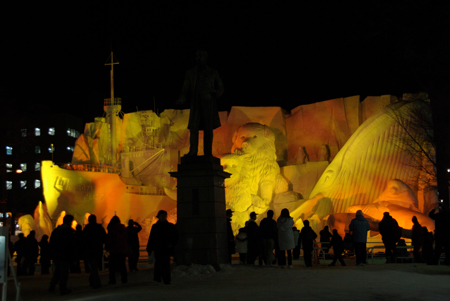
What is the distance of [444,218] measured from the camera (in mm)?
9195

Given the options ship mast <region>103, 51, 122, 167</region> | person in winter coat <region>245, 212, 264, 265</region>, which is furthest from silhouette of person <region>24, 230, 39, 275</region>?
ship mast <region>103, 51, 122, 167</region>

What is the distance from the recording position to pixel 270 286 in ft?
20.9

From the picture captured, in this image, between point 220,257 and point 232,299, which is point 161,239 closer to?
point 220,257

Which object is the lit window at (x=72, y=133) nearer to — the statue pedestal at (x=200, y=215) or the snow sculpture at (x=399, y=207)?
the snow sculpture at (x=399, y=207)

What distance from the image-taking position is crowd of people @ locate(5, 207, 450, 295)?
7.45 metres

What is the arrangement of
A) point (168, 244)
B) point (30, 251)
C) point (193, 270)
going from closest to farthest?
point (168, 244) → point (193, 270) → point (30, 251)

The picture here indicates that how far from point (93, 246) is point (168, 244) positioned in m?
1.19

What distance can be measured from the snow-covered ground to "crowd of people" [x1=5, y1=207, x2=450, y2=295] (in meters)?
0.38

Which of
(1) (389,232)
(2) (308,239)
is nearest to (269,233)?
(2) (308,239)

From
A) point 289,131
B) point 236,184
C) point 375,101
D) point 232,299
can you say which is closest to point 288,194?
point 236,184

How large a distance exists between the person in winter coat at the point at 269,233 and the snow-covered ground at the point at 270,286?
1.13 meters

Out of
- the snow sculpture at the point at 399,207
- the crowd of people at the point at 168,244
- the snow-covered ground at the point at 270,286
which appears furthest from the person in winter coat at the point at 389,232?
the snow sculpture at the point at 399,207

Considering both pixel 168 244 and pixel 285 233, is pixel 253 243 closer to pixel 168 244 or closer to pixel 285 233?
pixel 285 233

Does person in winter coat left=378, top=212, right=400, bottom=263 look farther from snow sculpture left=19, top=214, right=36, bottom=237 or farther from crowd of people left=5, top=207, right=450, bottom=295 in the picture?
snow sculpture left=19, top=214, right=36, bottom=237
